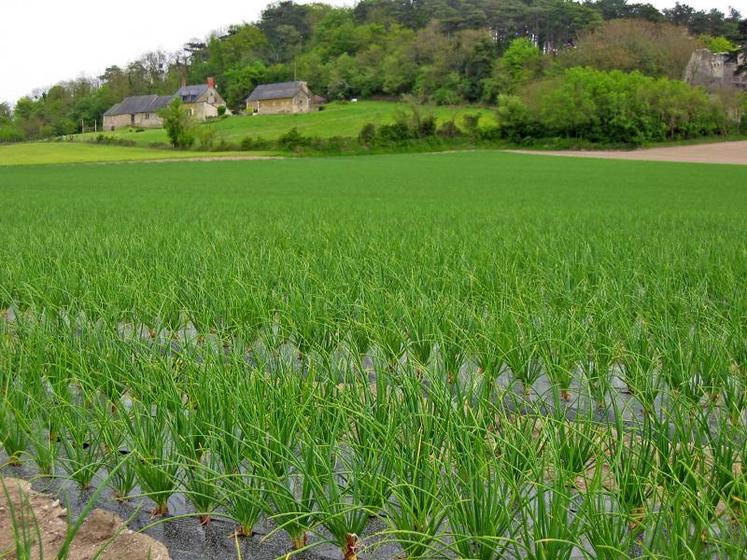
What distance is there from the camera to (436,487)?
1.97 m

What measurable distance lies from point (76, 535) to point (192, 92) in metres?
99.6

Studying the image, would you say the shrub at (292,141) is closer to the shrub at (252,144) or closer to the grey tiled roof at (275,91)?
the shrub at (252,144)

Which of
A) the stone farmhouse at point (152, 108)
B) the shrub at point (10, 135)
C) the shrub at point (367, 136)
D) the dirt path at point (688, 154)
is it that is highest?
the stone farmhouse at point (152, 108)

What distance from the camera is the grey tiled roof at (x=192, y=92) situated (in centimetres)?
9350

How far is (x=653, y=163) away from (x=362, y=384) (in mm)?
46161

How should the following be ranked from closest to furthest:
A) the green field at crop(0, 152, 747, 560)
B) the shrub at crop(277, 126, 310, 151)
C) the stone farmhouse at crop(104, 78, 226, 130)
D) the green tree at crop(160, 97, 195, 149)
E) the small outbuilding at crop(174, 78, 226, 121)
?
1. the green field at crop(0, 152, 747, 560)
2. the shrub at crop(277, 126, 310, 151)
3. the green tree at crop(160, 97, 195, 149)
4. the stone farmhouse at crop(104, 78, 226, 130)
5. the small outbuilding at crop(174, 78, 226, 121)

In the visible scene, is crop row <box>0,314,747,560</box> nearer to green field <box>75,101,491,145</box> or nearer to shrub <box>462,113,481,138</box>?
green field <box>75,101,491,145</box>

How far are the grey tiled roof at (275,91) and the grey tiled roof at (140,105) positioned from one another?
11788mm

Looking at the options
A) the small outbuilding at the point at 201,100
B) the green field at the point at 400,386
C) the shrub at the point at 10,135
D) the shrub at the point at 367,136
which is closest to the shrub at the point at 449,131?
the shrub at the point at 367,136

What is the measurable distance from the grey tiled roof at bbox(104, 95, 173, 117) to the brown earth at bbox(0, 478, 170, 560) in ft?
314

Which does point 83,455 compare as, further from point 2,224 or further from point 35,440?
point 2,224

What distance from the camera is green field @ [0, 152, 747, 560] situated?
1923 mm

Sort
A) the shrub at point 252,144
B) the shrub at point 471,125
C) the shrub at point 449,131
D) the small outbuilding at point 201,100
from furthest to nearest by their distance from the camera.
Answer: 1. the small outbuilding at point 201,100
2. the shrub at point 471,125
3. the shrub at point 449,131
4. the shrub at point 252,144

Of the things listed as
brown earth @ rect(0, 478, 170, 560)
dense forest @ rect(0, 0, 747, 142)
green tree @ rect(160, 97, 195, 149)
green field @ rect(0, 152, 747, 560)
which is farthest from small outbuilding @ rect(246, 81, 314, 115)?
brown earth @ rect(0, 478, 170, 560)
